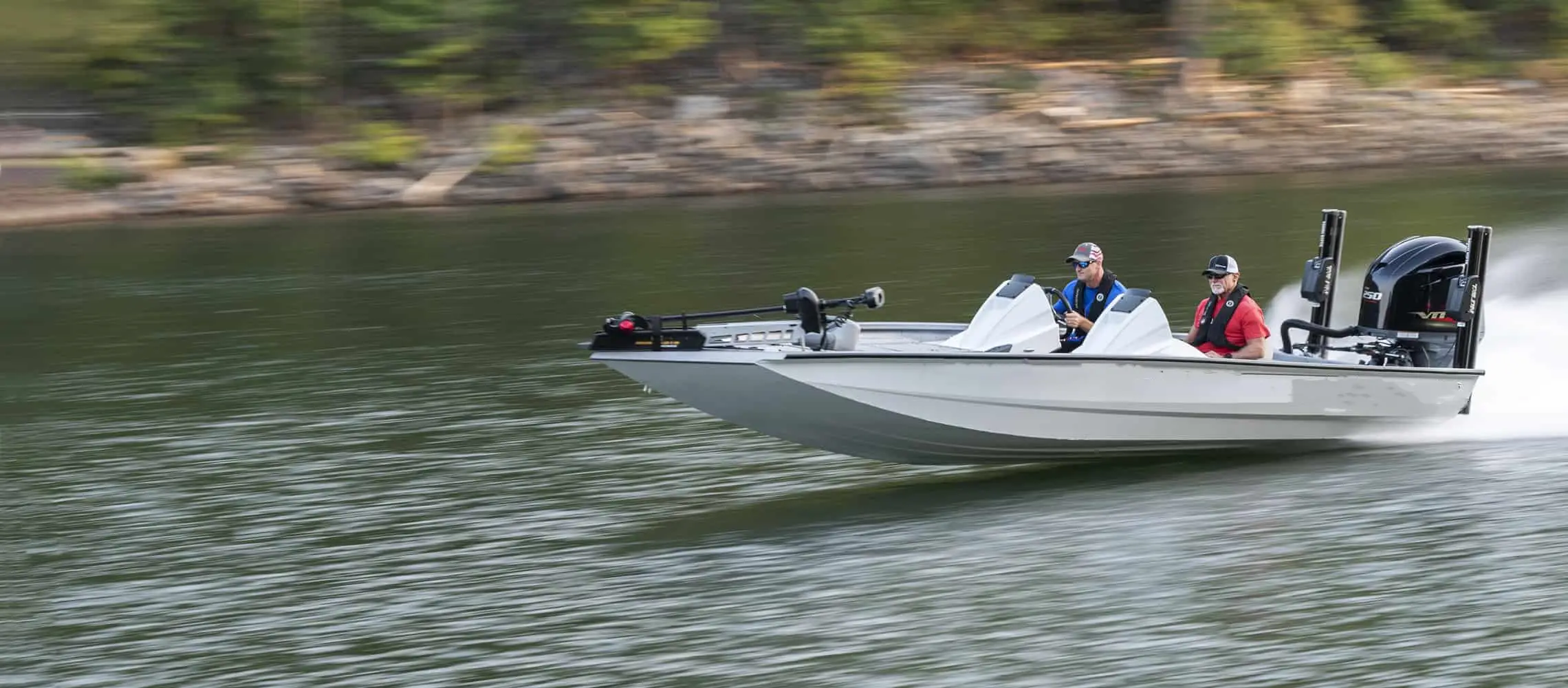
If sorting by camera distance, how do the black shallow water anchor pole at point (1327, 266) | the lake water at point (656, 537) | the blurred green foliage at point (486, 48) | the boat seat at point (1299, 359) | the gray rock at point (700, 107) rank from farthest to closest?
1. the gray rock at point (700, 107)
2. the blurred green foliage at point (486, 48)
3. the black shallow water anchor pole at point (1327, 266)
4. the boat seat at point (1299, 359)
5. the lake water at point (656, 537)

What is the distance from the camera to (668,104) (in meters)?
39.2

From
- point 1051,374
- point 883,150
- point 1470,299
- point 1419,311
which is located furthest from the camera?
point 883,150

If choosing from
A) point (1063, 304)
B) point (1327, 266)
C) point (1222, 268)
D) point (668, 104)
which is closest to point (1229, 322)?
point (1222, 268)

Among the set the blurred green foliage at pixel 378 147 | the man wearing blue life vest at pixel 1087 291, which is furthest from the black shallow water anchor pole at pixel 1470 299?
the blurred green foliage at pixel 378 147

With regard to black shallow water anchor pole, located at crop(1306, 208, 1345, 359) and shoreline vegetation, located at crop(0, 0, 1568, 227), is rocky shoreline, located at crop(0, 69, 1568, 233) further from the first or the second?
black shallow water anchor pole, located at crop(1306, 208, 1345, 359)

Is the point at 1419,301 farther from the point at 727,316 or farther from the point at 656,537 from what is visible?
the point at 656,537

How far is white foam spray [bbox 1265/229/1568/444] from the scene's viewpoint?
1280 centimetres

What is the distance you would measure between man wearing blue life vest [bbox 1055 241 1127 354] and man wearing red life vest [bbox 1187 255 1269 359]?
63 cm

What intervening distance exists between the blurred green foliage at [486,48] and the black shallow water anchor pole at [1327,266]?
26757mm

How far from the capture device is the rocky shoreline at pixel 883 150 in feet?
→ 117

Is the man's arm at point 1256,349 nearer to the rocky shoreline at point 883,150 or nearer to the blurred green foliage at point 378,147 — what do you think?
the rocky shoreline at point 883,150

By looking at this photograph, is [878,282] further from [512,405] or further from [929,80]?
[929,80]

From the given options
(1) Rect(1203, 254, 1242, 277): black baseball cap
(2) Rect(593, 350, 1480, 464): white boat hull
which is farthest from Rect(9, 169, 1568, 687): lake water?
(1) Rect(1203, 254, 1242, 277): black baseball cap

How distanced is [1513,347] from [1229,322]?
5228 mm
